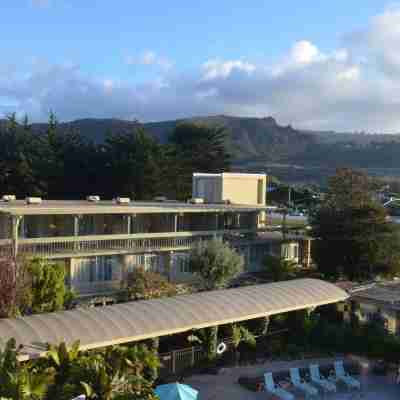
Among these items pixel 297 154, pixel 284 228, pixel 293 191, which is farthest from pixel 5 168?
pixel 297 154

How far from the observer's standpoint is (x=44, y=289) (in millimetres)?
26094

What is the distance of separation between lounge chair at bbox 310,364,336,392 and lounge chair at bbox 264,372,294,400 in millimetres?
1816

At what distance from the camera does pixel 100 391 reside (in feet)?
57.3

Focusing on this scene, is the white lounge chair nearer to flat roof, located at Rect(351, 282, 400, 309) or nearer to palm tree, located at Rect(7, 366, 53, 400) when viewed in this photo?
flat roof, located at Rect(351, 282, 400, 309)

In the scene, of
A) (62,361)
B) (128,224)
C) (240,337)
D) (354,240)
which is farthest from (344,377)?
(354,240)

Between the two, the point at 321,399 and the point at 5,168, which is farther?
the point at 5,168

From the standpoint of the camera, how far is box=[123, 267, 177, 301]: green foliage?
3266 centimetres

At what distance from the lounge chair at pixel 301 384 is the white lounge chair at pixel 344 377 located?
5.03 ft

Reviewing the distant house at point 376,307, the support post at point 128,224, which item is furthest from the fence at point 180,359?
the support post at point 128,224

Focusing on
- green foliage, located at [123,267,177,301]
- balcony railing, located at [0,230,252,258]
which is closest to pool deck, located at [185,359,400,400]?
green foliage, located at [123,267,177,301]

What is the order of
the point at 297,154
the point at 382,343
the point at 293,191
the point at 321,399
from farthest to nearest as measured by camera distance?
1. the point at 297,154
2. the point at 293,191
3. the point at 382,343
4. the point at 321,399

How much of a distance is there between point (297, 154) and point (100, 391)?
174 meters

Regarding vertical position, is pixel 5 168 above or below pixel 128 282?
above

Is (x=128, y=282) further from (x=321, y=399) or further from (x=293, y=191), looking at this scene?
(x=293, y=191)
